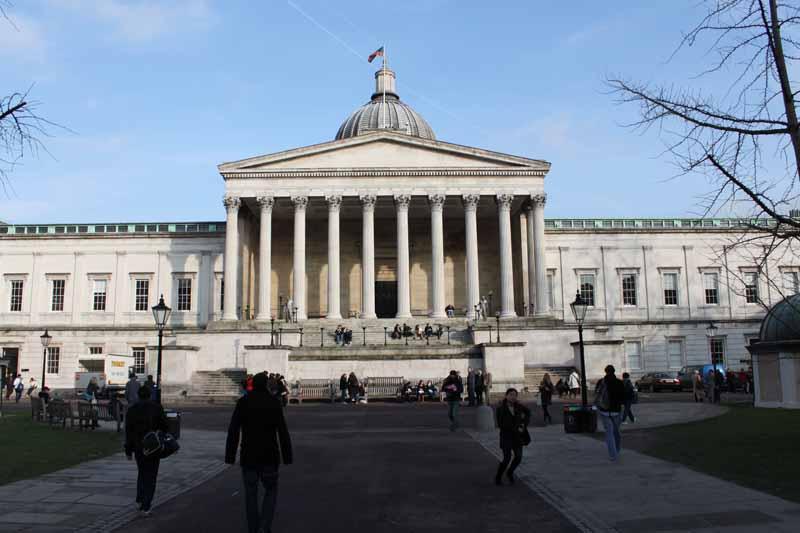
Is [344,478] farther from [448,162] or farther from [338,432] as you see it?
[448,162]

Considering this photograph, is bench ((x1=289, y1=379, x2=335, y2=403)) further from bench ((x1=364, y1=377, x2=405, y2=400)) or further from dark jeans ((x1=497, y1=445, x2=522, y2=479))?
dark jeans ((x1=497, y1=445, x2=522, y2=479))

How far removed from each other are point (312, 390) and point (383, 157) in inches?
819

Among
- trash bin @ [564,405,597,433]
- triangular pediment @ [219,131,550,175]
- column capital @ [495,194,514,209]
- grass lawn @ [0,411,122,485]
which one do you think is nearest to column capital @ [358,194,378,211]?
triangular pediment @ [219,131,550,175]

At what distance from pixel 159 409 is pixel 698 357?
192ft

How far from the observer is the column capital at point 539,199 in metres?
54.5

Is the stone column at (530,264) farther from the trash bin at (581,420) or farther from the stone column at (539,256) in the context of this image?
the trash bin at (581,420)

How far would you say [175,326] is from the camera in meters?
63.2

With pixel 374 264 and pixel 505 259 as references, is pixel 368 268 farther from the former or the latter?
pixel 505 259

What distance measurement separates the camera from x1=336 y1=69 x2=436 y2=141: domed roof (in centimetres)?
7638

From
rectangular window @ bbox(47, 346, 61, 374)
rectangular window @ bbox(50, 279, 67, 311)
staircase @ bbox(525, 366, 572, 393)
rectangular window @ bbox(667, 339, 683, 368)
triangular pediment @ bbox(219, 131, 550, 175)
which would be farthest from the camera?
rectangular window @ bbox(50, 279, 67, 311)

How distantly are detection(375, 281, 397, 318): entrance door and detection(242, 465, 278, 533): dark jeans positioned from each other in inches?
2113

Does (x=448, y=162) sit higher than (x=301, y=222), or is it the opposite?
(x=448, y=162)

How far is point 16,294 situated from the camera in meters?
63.9

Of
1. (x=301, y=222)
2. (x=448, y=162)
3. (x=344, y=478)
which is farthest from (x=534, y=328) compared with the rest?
(x=344, y=478)
